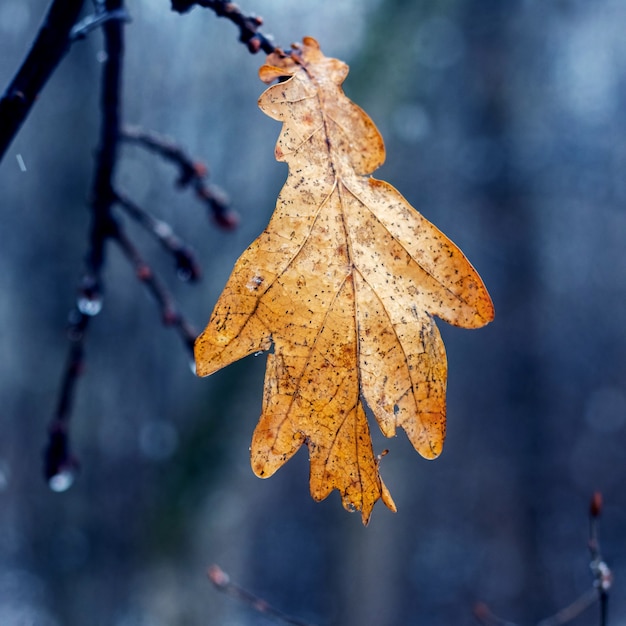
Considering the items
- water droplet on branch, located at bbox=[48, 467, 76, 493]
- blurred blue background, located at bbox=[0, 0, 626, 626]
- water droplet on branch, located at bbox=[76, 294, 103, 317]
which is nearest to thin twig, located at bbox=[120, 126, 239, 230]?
water droplet on branch, located at bbox=[76, 294, 103, 317]

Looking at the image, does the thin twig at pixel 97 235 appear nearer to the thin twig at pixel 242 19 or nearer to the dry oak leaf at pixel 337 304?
the thin twig at pixel 242 19

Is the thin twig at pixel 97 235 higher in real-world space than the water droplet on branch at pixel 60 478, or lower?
higher

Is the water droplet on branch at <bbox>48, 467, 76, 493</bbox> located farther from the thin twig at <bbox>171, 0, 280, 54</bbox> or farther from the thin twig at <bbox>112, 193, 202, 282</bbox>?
the thin twig at <bbox>171, 0, 280, 54</bbox>

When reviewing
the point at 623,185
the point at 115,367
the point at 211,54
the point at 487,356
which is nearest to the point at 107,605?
the point at 115,367

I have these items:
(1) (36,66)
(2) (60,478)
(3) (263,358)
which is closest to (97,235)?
(1) (36,66)

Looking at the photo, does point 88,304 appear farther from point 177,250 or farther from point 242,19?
point 242,19

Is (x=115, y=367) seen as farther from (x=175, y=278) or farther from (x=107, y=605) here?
(x=107, y=605)

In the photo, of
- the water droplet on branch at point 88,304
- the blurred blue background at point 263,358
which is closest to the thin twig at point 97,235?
the water droplet on branch at point 88,304
